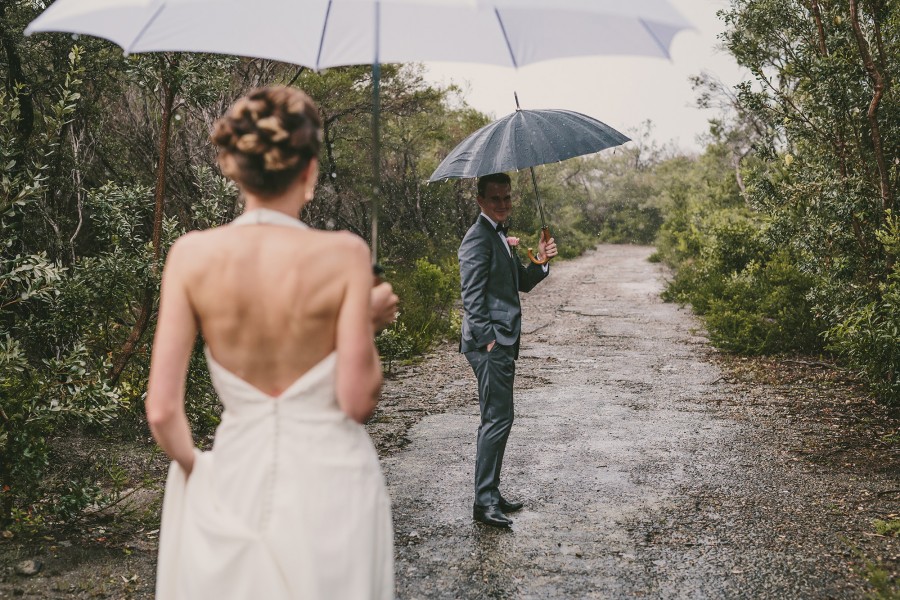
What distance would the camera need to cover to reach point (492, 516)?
194 inches

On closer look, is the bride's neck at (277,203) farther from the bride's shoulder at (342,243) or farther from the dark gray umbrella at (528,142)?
the dark gray umbrella at (528,142)

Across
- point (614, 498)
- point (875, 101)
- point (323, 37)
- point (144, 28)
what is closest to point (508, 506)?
point (614, 498)

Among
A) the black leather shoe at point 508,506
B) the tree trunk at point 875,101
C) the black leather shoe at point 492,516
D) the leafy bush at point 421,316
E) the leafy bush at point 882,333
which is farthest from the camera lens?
the leafy bush at point 421,316

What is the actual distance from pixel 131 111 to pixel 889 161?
10.1 meters

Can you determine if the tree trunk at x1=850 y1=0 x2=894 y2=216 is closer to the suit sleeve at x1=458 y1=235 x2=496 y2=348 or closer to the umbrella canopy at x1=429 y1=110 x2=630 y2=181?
the umbrella canopy at x1=429 y1=110 x2=630 y2=181

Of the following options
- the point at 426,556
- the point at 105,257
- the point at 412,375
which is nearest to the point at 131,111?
the point at 412,375

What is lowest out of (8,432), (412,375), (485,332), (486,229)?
(412,375)

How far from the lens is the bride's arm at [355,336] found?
76.1 inches

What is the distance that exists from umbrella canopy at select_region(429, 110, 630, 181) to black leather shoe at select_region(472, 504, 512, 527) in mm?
2036

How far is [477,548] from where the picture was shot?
4.61 meters

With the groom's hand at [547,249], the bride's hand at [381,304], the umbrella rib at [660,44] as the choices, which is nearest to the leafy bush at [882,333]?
the groom's hand at [547,249]

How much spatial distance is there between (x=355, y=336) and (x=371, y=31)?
5.28ft

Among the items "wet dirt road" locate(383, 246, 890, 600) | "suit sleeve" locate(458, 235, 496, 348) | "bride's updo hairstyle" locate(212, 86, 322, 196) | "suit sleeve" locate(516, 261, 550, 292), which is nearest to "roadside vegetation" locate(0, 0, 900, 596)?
"wet dirt road" locate(383, 246, 890, 600)

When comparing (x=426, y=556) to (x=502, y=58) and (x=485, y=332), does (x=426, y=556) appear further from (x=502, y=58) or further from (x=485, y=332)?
(x=502, y=58)
